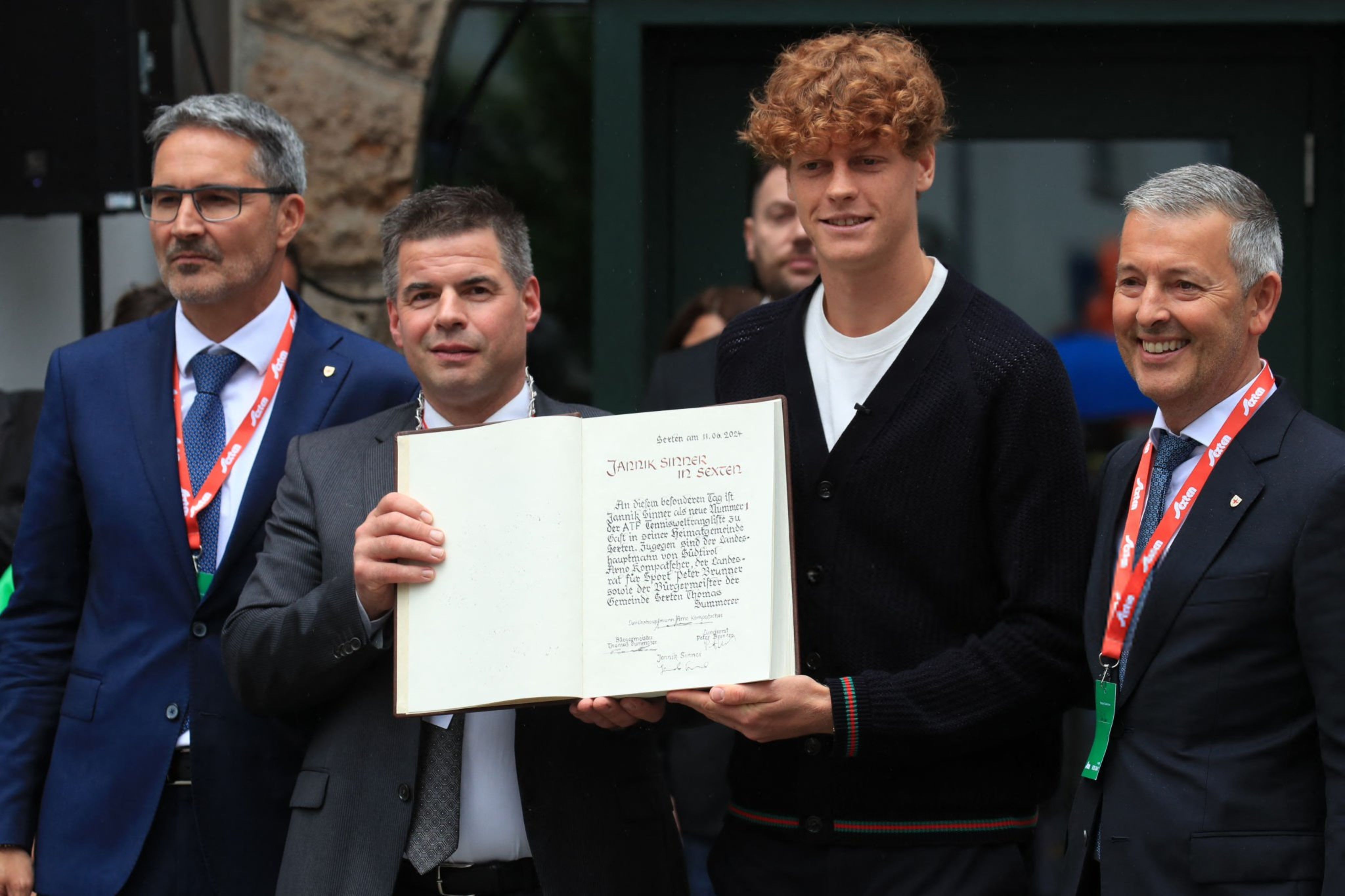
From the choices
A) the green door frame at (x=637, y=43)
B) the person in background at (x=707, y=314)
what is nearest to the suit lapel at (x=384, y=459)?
the person in background at (x=707, y=314)

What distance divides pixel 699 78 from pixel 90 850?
10.00 ft

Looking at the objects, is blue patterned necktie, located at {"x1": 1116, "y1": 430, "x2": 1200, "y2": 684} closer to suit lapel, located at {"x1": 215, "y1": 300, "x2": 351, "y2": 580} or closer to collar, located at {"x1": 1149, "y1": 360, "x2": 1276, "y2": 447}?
collar, located at {"x1": 1149, "y1": 360, "x2": 1276, "y2": 447}

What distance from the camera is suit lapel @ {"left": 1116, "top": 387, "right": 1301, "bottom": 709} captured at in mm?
2547

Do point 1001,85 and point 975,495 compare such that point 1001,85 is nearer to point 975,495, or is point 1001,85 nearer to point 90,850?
point 975,495

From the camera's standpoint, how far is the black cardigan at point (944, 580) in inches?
107

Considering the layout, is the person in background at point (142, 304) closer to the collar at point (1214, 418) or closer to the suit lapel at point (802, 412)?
the suit lapel at point (802, 412)

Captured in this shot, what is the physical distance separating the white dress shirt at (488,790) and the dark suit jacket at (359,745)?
0.14 feet

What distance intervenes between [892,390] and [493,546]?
0.76 metres

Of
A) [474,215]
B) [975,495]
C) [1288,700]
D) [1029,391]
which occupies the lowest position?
[1288,700]

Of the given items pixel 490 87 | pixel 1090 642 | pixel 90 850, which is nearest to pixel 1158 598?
pixel 1090 642

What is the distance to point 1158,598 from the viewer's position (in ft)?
8.46

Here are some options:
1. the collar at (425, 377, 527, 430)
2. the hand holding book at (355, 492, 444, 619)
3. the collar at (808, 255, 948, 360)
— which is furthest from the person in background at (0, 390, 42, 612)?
the collar at (808, 255, 948, 360)

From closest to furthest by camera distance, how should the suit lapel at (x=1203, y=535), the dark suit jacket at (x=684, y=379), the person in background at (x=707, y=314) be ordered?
the suit lapel at (x=1203, y=535) < the dark suit jacket at (x=684, y=379) < the person in background at (x=707, y=314)

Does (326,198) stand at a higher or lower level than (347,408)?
higher
